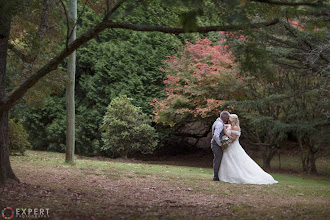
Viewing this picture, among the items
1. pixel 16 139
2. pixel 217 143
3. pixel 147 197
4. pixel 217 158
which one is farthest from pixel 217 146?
pixel 16 139

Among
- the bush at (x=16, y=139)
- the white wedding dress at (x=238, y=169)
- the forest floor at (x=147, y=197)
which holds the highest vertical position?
the bush at (x=16, y=139)

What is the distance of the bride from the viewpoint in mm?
11242

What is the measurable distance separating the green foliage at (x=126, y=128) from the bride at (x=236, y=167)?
7.02 m

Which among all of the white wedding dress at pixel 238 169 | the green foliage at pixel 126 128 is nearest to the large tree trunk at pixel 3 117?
the white wedding dress at pixel 238 169

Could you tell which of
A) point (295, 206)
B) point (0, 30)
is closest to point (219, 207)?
point (295, 206)

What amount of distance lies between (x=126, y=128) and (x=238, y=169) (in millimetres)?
7829

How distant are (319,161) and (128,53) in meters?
11.3

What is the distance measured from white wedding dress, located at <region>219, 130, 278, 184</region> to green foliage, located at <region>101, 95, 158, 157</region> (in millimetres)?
7047

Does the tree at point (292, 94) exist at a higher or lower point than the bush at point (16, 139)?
higher

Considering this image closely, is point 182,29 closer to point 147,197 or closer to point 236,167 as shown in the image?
point 147,197

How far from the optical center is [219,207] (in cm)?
709

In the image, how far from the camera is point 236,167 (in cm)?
1133

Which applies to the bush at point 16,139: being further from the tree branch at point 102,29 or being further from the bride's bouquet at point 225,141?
the tree branch at point 102,29

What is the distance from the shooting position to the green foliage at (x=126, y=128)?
18.0 m
